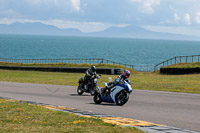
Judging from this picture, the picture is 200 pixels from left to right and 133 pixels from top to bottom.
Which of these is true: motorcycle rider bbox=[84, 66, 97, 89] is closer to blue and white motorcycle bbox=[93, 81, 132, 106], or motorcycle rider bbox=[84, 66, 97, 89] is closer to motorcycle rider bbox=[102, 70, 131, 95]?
blue and white motorcycle bbox=[93, 81, 132, 106]

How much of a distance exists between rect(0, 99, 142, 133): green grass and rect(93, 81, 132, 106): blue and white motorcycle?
153 inches

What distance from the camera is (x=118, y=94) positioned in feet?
49.6

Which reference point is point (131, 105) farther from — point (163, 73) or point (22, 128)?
point (163, 73)

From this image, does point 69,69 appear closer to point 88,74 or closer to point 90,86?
point 90,86

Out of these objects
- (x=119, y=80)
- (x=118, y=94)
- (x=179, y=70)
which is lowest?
(x=118, y=94)

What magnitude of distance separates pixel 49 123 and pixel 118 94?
607 cm

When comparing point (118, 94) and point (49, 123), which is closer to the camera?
point (49, 123)

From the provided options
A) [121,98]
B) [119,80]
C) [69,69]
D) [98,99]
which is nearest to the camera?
[119,80]

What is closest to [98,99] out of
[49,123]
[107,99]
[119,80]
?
[107,99]

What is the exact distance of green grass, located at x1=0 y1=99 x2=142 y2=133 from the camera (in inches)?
326

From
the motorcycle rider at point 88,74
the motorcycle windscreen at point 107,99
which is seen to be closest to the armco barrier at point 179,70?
the motorcycle rider at point 88,74

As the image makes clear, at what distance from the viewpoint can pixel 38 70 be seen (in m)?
53.4

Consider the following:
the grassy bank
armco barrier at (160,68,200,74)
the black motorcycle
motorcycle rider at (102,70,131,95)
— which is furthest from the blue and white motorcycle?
armco barrier at (160,68,200,74)

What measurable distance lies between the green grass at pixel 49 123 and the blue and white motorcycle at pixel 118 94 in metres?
3.89
